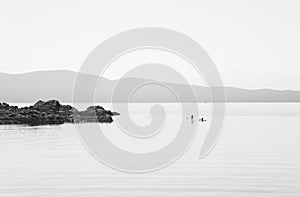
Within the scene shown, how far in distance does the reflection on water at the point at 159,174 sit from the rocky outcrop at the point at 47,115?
3926cm

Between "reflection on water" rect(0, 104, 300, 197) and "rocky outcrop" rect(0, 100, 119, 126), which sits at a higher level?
"rocky outcrop" rect(0, 100, 119, 126)

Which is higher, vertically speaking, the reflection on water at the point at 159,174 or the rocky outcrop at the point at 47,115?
the rocky outcrop at the point at 47,115

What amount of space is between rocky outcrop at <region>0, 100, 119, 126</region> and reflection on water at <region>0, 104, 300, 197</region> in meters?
39.3

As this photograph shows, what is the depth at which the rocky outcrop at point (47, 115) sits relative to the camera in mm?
93125

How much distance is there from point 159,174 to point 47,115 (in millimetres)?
65885

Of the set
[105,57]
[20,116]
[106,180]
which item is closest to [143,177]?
[106,180]

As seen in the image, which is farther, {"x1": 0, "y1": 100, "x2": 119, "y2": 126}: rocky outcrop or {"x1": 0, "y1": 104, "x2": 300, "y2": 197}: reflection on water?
{"x1": 0, "y1": 100, "x2": 119, "y2": 126}: rocky outcrop

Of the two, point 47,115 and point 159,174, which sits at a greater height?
point 47,115

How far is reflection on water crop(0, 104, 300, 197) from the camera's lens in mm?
29734

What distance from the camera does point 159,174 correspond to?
3672 centimetres

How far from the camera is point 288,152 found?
49.2 m

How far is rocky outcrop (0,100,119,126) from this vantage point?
93.1m

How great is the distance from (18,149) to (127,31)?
3330 centimetres

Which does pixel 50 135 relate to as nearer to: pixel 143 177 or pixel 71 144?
pixel 71 144
